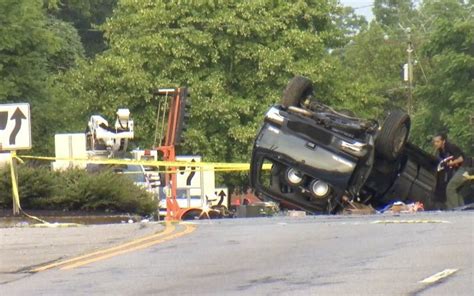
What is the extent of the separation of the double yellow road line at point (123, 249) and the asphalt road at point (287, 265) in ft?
0.56

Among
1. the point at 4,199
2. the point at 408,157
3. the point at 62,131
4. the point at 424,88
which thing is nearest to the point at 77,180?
the point at 4,199

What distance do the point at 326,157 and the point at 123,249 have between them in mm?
6748

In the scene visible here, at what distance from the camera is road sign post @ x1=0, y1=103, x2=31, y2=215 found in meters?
17.7

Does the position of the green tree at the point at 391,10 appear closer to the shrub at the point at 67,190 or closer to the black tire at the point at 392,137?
the black tire at the point at 392,137

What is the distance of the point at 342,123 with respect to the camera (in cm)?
1939

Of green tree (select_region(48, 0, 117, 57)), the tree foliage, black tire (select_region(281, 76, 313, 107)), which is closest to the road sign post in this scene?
black tire (select_region(281, 76, 313, 107))

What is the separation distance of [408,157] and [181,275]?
1030cm

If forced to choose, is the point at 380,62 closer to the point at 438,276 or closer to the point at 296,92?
the point at 296,92

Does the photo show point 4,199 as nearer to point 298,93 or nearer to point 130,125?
point 298,93

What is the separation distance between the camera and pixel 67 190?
1828cm

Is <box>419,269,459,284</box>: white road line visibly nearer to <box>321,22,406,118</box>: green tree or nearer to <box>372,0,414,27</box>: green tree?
<box>321,22,406,118</box>: green tree

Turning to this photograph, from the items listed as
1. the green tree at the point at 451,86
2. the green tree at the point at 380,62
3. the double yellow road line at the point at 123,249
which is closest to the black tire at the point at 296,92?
the double yellow road line at the point at 123,249

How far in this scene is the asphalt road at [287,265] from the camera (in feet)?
32.3

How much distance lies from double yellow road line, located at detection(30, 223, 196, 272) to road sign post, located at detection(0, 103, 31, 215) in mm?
3177
